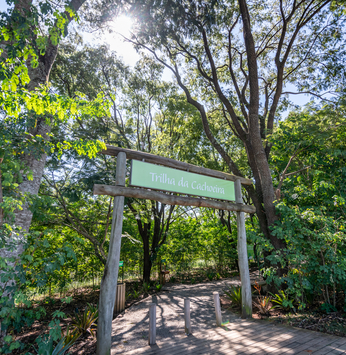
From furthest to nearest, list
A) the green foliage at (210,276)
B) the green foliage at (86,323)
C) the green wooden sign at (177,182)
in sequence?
the green foliage at (210,276), the green foliage at (86,323), the green wooden sign at (177,182)

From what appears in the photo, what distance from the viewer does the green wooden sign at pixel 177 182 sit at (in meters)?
4.37

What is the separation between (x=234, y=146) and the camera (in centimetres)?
1300

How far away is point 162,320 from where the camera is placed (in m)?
5.50

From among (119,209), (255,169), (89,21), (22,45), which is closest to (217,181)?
(255,169)

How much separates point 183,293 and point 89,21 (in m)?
10.4

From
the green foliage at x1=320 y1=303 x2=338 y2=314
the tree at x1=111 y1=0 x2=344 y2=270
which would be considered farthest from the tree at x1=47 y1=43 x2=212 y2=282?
the green foliage at x1=320 y1=303 x2=338 y2=314

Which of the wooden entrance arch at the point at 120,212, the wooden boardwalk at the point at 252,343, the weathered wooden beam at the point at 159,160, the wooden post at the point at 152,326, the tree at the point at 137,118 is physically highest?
the tree at the point at 137,118

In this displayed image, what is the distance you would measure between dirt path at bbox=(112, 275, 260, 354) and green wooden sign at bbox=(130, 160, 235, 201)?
9.23 feet

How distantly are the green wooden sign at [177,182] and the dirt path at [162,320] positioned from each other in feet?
9.23

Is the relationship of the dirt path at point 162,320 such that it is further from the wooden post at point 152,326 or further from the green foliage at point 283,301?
the green foliage at point 283,301

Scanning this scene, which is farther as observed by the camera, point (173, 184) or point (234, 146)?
point (234, 146)

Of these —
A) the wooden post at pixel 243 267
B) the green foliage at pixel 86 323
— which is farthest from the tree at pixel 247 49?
the green foliage at pixel 86 323

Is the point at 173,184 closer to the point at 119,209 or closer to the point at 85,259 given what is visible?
the point at 119,209

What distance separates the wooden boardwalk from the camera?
3.45 m
